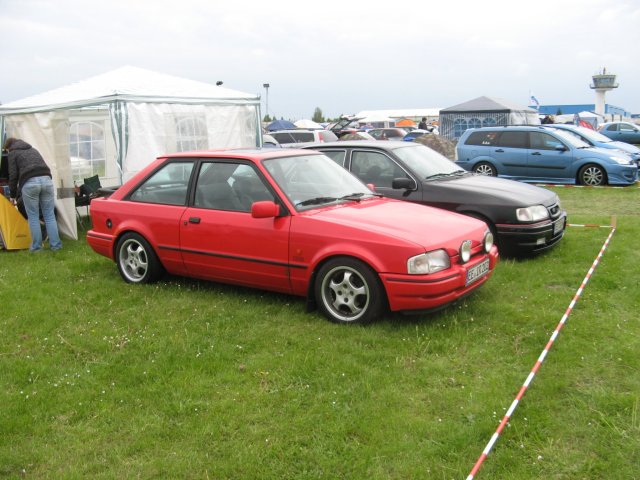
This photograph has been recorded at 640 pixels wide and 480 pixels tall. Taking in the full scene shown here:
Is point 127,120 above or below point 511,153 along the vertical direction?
above

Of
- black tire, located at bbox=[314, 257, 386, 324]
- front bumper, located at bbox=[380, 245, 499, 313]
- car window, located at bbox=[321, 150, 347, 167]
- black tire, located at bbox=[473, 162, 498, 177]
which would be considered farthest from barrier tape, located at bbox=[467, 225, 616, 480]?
black tire, located at bbox=[473, 162, 498, 177]

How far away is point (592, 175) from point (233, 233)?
11227mm

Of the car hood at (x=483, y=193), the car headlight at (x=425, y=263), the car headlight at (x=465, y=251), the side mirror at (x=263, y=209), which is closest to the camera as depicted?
the car headlight at (x=425, y=263)

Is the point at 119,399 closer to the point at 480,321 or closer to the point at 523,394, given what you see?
the point at 523,394

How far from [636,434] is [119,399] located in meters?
3.11

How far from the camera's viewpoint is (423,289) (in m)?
4.87

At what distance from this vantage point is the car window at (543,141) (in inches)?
581

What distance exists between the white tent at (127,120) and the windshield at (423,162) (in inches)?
174

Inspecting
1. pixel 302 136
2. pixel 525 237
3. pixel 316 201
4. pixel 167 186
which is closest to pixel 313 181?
pixel 316 201

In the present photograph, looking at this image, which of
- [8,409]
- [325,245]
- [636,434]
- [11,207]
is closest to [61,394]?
[8,409]

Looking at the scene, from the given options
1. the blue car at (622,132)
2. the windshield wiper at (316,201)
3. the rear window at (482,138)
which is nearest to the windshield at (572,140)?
the rear window at (482,138)

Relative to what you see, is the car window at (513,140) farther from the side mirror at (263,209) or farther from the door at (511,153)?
the side mirror at (263,209)

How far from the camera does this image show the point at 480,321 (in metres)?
5.31

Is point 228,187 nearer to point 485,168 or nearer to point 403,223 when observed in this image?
point 403,223
